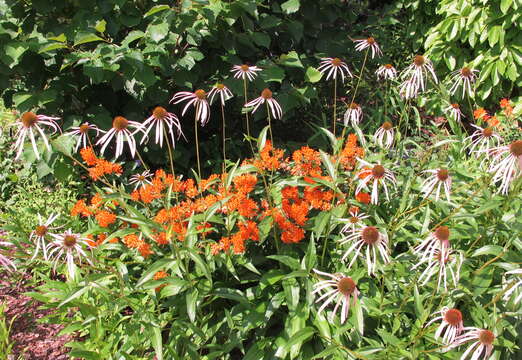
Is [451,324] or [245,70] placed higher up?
[245,70]

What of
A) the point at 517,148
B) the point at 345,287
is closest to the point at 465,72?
the point at 517,148

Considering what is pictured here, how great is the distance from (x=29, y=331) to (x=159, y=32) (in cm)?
169

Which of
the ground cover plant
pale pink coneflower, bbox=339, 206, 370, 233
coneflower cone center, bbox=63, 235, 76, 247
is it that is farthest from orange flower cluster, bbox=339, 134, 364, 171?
coneflower cone center, bbox=63, 235, 76, 247

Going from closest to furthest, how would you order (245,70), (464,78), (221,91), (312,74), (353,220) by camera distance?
(353,220) < (221,91) < (245,70) < (464,78) < (312,74)

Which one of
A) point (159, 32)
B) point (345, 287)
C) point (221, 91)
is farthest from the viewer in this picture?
point (159, 32)

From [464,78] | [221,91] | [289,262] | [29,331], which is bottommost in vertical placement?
[29,331]

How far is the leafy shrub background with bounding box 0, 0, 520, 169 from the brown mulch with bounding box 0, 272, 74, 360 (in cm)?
101

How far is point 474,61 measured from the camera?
144 inches

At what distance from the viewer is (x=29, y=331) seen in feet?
7.91

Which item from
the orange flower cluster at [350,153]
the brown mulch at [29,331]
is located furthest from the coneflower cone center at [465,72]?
the brown mulch at [29,331]

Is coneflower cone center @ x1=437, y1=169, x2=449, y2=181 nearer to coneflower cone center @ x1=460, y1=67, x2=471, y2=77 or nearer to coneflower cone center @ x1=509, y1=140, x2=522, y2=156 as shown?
coneflower cone center @ x1=509, y1=140, x2=522, y2=156

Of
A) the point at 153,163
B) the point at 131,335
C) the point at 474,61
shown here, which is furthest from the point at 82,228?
the point at 474,61

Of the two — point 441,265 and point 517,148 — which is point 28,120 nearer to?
point 441,265

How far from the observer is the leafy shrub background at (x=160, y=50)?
2.39m
